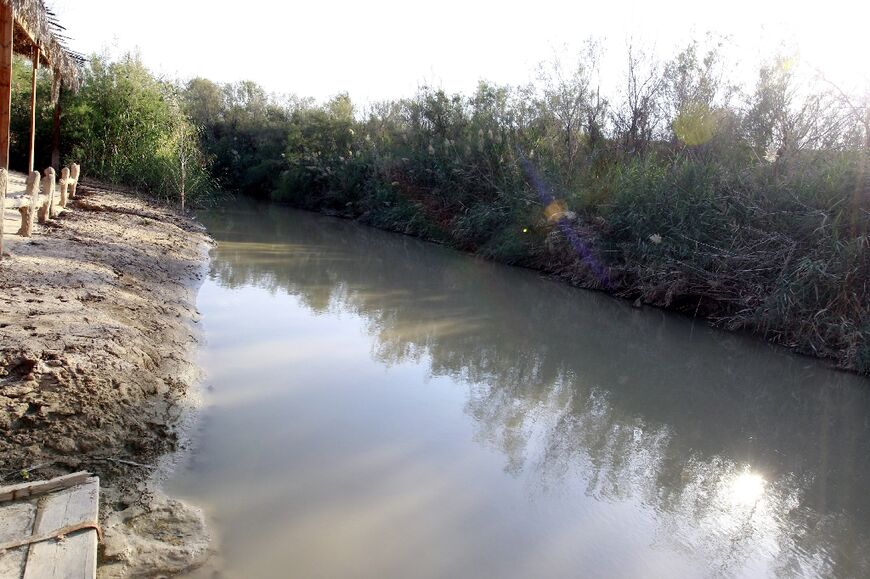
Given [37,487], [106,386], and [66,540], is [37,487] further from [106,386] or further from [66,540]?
[106,386]

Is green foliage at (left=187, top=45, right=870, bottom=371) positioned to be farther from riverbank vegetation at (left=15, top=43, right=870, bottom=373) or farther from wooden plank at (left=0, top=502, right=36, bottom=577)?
wooden plank at (left=0, top=502, right=36, bottom=577)

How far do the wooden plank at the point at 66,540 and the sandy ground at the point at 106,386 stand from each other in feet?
1.00

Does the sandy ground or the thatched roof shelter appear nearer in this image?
the sandy ground

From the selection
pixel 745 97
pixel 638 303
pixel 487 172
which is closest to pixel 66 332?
pixel 638 303

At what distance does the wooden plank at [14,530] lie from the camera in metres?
2.56

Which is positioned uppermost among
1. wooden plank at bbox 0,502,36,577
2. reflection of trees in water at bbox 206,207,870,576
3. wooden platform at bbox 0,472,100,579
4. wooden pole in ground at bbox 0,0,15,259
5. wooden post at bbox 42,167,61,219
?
wooden pole in ground at bbox 0,0,15,259

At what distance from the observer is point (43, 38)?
34.1 feet

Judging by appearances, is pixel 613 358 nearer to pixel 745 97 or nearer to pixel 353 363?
pixel 353 363

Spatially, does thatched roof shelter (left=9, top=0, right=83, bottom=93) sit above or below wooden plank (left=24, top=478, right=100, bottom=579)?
above

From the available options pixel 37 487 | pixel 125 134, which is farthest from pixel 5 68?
pixel 125 134

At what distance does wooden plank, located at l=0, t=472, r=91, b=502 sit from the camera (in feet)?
9.84

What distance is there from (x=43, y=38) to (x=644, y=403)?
10.3m

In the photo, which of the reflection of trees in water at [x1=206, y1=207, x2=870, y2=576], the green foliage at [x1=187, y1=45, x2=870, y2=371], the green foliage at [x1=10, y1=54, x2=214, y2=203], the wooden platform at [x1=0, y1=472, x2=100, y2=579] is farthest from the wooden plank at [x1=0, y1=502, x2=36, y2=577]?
the green foliage at [x1=10, y1=54, x2=214, y2=203]

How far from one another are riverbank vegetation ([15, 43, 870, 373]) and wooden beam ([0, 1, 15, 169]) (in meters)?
8.86
